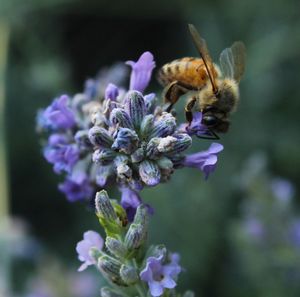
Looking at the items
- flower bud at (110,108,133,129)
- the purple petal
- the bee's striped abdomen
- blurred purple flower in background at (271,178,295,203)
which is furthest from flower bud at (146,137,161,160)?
blurred purple flower in background at (271,178,295,203)

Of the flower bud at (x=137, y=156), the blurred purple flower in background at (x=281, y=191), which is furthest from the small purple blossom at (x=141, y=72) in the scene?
the blurred purple flower in background at (x=281, y=191)

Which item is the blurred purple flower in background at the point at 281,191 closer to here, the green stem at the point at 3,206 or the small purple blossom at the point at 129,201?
the green stem at the point at 3,206

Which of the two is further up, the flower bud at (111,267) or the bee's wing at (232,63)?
the bee's wing at (232,63)

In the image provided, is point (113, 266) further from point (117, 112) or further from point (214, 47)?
point (214, 47)

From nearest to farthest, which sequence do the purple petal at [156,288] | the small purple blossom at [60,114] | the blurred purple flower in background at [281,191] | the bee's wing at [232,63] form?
the purple petal at [156,288], the small purple blossom at [60,114], the bee's wing at [232,63], the blurred purple flower in background at [281,191]

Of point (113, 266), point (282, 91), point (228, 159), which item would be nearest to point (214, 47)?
point (282, 91)

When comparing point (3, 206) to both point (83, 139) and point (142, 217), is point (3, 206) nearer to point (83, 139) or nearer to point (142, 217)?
point (83, 139)

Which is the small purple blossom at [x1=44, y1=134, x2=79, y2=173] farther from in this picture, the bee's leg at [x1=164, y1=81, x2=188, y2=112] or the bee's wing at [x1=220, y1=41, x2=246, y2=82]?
the bee's wing at [x1=220, y1=41, x2=246, y2=82]

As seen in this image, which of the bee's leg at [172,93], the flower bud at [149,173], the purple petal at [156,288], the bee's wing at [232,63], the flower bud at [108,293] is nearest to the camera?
the purple petal at [156,288]
